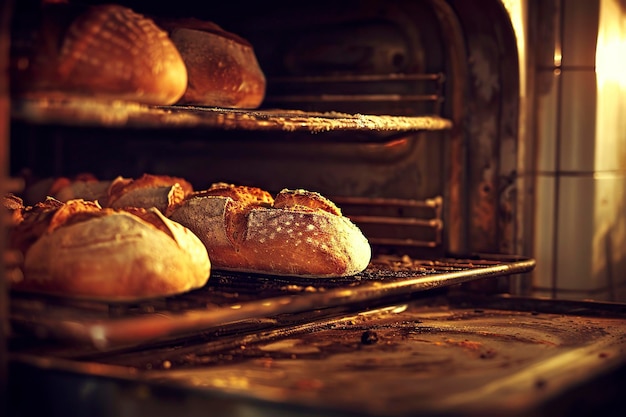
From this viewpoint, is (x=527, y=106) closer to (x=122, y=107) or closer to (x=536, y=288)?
(x=536, y=288)

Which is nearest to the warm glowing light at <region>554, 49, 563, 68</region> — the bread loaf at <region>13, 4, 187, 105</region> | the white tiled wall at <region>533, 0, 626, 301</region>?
the white tiled wall at <region>533, 0, 626, 301</region>

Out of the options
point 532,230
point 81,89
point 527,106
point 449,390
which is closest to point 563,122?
point 527,106

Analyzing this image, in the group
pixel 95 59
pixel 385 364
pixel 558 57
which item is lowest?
pixel 385 364

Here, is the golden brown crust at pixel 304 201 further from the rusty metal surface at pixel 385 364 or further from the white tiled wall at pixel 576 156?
the white tiled wall at pixel 576 156

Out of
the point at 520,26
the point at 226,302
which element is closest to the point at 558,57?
the point at 520,26

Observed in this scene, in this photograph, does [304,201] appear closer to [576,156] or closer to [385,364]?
[385,364]

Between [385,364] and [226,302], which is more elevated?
[226,302]
